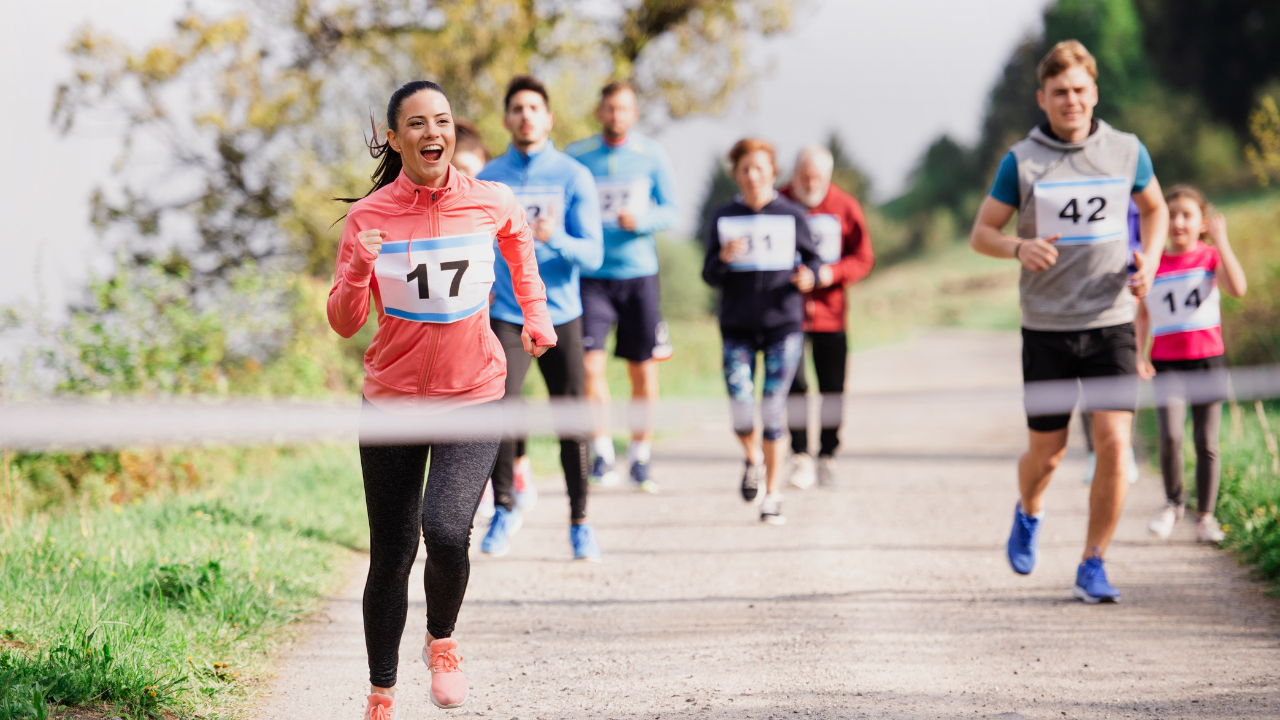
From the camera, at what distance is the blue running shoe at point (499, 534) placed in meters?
5.35

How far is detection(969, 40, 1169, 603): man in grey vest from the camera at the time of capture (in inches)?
165

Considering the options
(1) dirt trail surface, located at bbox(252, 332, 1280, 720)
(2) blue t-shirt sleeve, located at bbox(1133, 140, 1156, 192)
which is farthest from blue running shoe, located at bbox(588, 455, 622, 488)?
(2) blue t-shirt sleeve, located at bbox(1133, 140, 1156, 192)

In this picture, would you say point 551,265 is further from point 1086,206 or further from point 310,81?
point 310,81

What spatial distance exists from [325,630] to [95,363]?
18.7 ft

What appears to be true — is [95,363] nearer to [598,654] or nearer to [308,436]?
[308,436]

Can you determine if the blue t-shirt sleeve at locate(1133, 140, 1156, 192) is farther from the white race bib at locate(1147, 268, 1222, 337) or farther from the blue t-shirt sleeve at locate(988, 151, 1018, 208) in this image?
the white race bib at locate(1147, 268, 1222, 337)

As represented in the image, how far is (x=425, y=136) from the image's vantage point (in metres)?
3.02

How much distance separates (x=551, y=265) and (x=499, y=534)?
1455 millimetres

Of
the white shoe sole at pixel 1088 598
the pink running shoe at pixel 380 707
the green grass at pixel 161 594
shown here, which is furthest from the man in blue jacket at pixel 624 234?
the pink running shoe at pixel 380 707

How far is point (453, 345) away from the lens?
10.1ft

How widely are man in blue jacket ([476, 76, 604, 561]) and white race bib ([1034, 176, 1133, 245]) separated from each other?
2214 millimetres

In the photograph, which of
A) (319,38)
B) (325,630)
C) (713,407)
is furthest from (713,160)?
(325,630)

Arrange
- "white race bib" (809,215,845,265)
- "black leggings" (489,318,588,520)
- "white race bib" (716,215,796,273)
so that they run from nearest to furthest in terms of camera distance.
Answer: "black leggings" (489,318,588,520), "white race bib" (716,215,796,273), "white race bib" (809,215,845,265)

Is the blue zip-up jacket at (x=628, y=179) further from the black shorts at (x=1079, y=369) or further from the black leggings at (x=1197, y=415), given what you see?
the black leggings at (x=1197, y=415)
